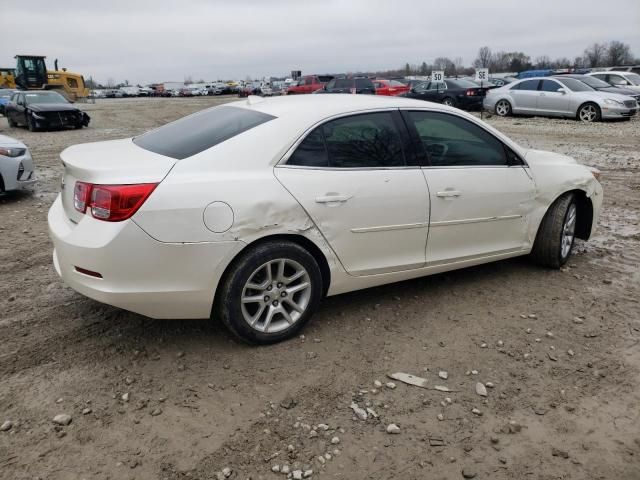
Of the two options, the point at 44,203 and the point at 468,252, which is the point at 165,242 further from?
the point at 44,203

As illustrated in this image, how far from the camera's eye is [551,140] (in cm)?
1401

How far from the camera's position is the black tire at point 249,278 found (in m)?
3.35

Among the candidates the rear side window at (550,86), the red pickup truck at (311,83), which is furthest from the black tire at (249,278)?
the red pickup truck at (311,83)

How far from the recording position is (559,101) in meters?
18.5

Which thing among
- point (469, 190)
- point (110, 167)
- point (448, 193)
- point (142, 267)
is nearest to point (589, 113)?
point (469, 190)

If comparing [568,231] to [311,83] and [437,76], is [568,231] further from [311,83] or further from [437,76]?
[311,83]

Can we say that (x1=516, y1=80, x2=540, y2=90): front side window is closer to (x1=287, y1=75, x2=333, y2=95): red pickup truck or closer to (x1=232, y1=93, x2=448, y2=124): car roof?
(x1=287, y1=75, x2=333, y2=95): red pickup truck

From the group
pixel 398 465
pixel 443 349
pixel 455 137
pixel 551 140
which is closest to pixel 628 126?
pixel 551 140

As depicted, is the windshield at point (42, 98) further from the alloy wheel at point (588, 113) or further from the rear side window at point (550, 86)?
the alloy wheel at point (588, 113)

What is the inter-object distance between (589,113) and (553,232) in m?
15.3

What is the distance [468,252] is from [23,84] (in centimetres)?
3863

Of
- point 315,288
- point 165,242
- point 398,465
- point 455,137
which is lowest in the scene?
point 398,465

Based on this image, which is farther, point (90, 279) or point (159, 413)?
point (90, 279)

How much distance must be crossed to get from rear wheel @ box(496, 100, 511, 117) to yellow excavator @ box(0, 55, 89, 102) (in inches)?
1151
